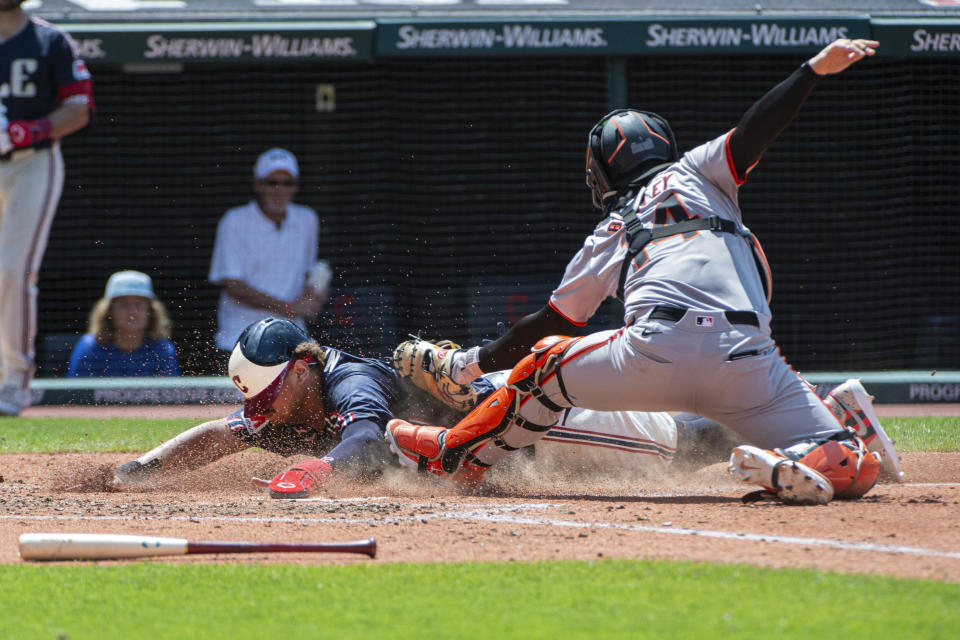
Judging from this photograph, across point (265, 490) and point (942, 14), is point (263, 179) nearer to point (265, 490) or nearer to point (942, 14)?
point (265, 490)

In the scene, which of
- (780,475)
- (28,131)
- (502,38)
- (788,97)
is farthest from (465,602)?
(502,38)

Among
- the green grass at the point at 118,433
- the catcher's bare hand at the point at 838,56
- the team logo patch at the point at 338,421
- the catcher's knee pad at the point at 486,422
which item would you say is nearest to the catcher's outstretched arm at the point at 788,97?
the catcher's bare hand at the point at 838,56

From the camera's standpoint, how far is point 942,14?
10.2 metres

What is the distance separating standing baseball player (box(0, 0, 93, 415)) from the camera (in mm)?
8625

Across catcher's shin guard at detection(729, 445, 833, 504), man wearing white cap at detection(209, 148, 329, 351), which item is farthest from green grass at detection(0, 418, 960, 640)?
man wearing white cap at detection(209, 148, 329, 351)

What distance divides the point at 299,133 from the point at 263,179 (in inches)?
58.2

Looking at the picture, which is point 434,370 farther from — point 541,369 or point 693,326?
point 693,326

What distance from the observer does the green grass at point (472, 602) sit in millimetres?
2512

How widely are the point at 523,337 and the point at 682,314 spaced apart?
2.67ft

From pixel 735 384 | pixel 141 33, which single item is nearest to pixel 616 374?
pixel 735 384

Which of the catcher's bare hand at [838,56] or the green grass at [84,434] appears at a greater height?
the catcher's bare hand at [838,56]

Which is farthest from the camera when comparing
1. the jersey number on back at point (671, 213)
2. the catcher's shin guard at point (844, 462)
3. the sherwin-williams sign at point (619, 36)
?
the sherwin-williams sign at point (619, 36)

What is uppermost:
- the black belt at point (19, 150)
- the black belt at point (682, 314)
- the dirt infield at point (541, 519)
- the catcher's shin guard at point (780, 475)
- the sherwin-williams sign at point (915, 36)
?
Result: the sherwin-williams sign at point (915, 36)

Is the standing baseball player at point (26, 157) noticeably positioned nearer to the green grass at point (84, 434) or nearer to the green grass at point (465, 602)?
the green grass at point (84, 434)
